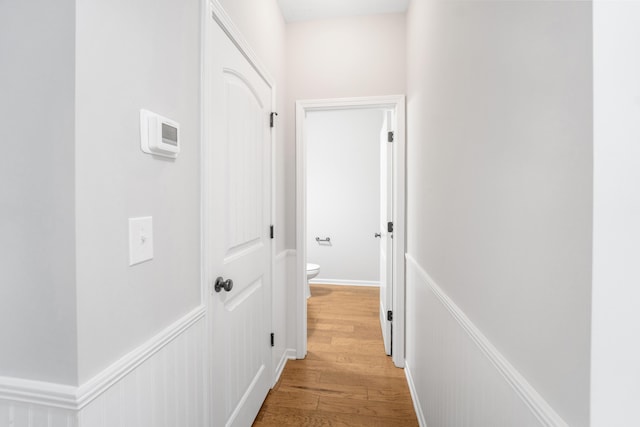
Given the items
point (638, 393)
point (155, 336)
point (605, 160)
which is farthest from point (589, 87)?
point (155, 336)

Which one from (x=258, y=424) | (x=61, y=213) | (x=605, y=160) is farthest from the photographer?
(x=258, y=424)

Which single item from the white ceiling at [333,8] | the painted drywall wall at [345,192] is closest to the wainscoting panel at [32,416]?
the white ceiling at [333,8]

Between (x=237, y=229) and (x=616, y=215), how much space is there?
1.30 m

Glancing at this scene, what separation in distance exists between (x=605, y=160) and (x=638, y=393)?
0.36 meters

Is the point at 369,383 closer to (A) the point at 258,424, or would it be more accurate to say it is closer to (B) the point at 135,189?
(A) the point at 258,424

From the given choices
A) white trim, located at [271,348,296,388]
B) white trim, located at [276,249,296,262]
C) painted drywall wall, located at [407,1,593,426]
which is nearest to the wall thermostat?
painted drywall wall, located at [407,1,593,426]

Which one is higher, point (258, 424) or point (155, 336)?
point (155, 336)

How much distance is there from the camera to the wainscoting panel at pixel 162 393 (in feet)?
2.24

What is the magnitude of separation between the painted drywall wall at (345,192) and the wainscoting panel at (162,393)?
10.4 feet

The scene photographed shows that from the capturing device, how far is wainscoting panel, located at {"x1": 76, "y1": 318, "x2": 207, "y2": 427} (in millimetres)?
684

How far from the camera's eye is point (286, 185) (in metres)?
Answer: 2.26

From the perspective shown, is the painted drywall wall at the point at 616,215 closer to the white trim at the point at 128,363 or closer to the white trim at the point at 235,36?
the white trim at the point at 128,363

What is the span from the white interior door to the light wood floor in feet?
0.61

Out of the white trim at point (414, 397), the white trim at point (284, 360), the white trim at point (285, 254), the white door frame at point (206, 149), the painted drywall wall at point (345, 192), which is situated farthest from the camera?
the painted drywall wall at point (345, 192)
